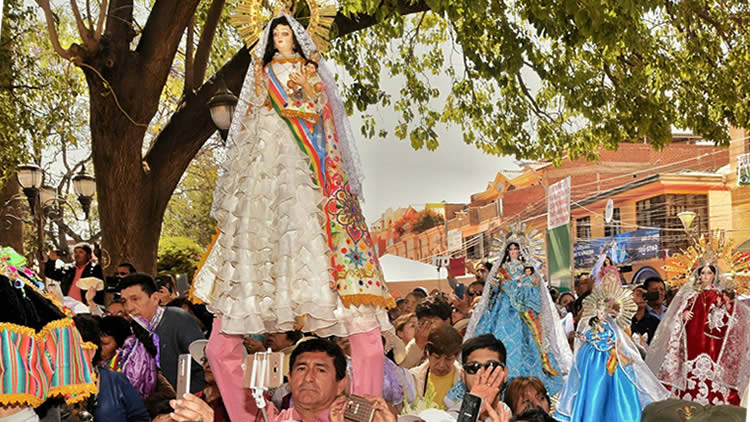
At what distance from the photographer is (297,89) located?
4.12 m

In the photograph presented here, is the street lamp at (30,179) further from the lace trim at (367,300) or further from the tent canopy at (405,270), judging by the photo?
the tent canopy at (405,270)

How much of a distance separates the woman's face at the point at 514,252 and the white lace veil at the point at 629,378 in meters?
1.78

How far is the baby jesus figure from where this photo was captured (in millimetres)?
4086

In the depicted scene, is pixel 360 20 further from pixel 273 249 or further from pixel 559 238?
pixel 273 249

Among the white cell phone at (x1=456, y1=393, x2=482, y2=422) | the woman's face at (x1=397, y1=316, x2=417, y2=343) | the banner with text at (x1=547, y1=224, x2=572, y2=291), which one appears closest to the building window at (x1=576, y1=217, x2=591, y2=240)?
the banner with text at (x1=547, y1=224, x2=572, y2=291)

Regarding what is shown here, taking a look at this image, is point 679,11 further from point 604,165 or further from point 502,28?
point 604,165

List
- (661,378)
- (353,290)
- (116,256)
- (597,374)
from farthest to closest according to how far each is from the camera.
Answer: (116,256)
(661,378)
(597,374)
(353,290)

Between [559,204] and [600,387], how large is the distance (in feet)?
27.6

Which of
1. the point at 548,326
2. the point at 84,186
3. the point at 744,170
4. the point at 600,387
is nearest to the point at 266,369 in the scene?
the point at 600,387

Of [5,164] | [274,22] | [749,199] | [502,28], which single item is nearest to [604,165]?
[749,199]

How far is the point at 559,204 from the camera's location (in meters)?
14.5

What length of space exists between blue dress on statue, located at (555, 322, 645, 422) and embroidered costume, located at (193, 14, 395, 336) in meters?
2.86

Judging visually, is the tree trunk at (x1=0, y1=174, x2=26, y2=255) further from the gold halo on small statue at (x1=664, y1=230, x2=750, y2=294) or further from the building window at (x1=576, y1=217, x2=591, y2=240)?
the building window at (x1=576, y1=217, x2=591, y2=240)

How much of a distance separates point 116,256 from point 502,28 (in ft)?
16.8
